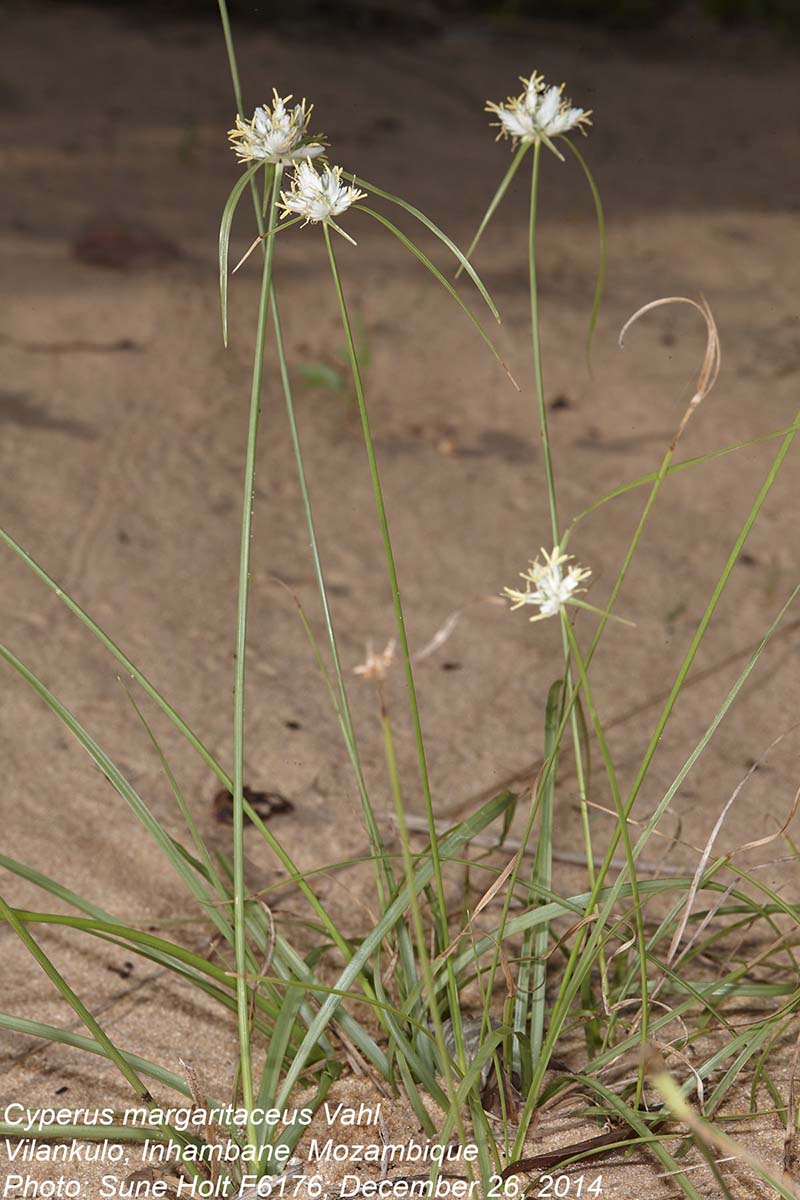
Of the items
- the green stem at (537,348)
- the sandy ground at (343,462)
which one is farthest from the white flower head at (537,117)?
the sandy ground at (343,462)

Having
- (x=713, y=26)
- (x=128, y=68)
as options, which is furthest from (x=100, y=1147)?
(x=713, y=26)

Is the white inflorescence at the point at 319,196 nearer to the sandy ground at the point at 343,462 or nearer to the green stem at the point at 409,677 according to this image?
the green stem at the point at 409,677

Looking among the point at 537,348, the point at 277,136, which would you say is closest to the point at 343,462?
the point at 537,348

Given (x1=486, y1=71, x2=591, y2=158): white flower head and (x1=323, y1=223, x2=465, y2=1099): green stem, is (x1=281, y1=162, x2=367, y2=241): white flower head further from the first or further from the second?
(x1=486, y1=71, x2=591, y2=158): white flower head

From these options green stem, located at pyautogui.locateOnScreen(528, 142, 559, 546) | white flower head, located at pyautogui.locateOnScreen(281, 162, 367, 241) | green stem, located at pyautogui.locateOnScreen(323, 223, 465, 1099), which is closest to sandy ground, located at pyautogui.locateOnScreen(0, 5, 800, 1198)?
green stem, located at pyautogui.locateOnScreen(323, 223, 465, 1099)

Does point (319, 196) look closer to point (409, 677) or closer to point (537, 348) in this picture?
point (537, 348)
